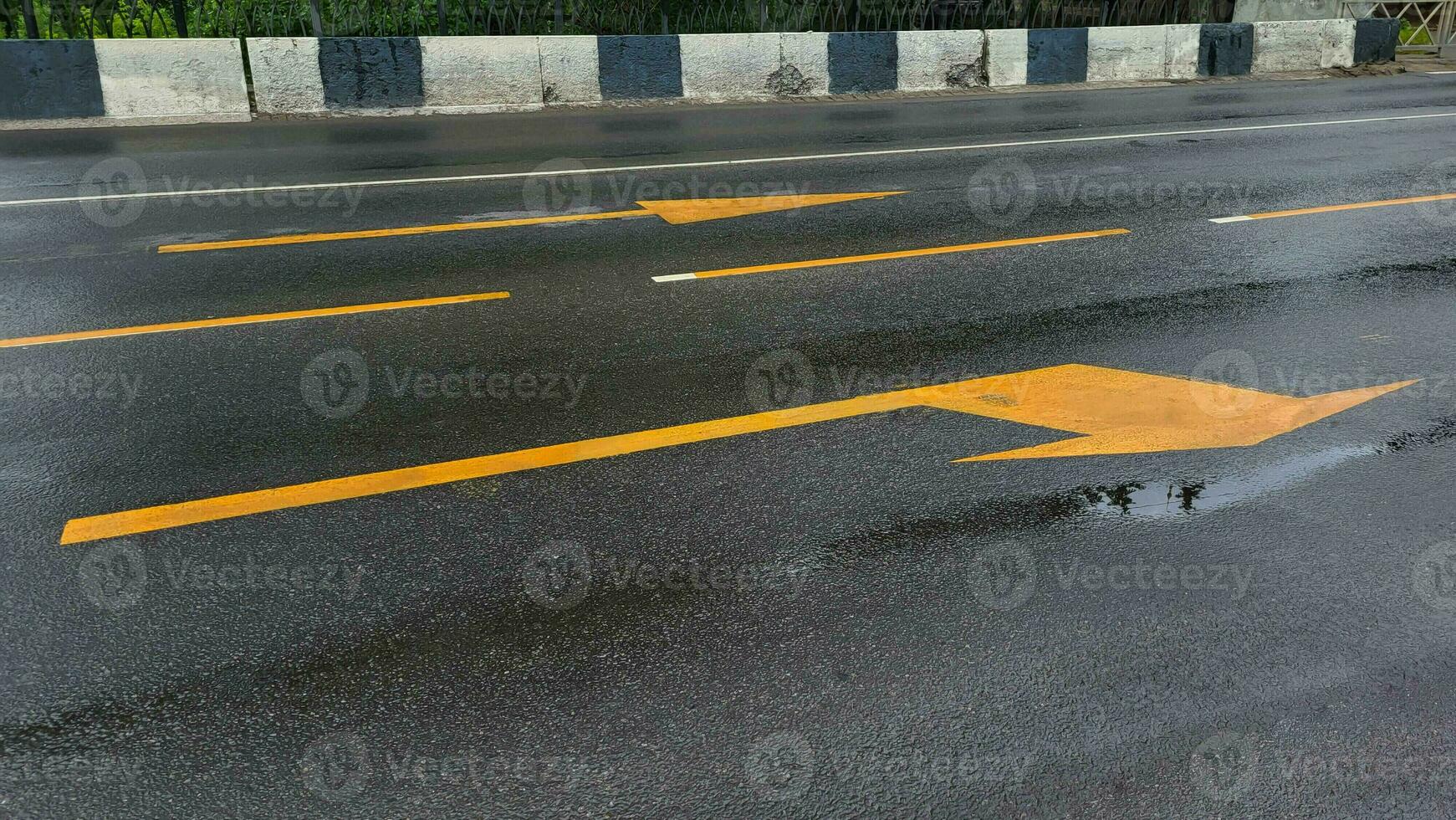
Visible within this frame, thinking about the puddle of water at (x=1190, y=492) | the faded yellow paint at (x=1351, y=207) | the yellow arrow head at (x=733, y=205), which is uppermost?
the yellow arrow head at (x=733, y=205)

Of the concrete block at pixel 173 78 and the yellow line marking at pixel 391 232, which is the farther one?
the concrete block at pixel 173 78

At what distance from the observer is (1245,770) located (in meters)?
2.88

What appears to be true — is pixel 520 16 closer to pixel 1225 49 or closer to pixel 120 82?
pixel 120 82

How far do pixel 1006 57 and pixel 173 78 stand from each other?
1070 cm

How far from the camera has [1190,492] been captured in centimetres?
430

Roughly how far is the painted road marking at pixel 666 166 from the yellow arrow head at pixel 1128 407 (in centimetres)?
559

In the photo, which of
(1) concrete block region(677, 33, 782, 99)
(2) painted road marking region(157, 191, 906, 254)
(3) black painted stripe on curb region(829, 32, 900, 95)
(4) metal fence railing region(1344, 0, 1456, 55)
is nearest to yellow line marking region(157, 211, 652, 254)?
(2) painted road marking region(157, 191, 906, 254)

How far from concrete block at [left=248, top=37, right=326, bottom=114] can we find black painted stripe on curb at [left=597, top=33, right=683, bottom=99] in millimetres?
3236

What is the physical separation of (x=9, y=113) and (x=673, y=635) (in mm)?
11585

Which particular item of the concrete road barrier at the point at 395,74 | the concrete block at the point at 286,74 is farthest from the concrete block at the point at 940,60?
the concrete block at the point at 286,74

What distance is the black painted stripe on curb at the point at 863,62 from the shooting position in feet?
50.2

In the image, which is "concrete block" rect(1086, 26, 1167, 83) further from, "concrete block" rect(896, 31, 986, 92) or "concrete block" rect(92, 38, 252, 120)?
"concrete block" rect(92, 38, 252, 120)

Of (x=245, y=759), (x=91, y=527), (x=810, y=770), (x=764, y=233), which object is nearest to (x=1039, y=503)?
(x=810, y=770)

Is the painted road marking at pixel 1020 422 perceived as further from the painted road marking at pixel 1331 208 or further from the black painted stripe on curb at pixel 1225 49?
the black painted stripe on curb at pixel 1225 49
